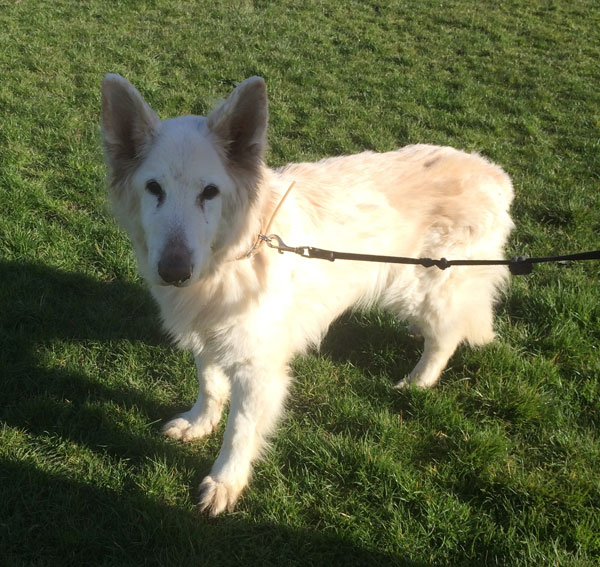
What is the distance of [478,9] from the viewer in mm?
11125

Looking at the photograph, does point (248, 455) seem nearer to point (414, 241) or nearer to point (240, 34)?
point (414, 241)

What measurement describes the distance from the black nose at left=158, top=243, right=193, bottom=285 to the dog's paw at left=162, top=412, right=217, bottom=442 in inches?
52.8

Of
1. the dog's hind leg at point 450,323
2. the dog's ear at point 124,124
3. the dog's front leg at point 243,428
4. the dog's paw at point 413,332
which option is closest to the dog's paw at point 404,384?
the dog's hind leg at point 450,323

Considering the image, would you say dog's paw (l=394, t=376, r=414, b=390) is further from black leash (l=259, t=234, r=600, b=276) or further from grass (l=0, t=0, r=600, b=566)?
black leash (l=259, t=234, r=600, b=276)

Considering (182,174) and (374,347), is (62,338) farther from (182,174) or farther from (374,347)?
(374,347)

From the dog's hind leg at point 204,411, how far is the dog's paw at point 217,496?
401 millimetres

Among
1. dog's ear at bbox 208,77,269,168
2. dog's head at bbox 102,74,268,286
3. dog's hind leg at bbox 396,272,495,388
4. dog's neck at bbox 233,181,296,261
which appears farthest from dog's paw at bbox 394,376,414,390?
dog's ear at bbox 208,77,269,168

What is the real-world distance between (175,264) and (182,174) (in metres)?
0.44

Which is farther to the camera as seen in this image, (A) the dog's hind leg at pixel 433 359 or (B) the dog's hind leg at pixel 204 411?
(A) the dog's hind leg at pixel 433 359

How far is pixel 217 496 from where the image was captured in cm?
267

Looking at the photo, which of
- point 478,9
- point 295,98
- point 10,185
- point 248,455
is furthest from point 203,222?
point 478,9

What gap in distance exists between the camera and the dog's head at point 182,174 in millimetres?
2111

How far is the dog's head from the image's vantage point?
2.11 m

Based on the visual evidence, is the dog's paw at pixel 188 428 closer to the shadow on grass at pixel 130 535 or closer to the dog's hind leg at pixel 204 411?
the dog's hind leg at pixel 204 411
